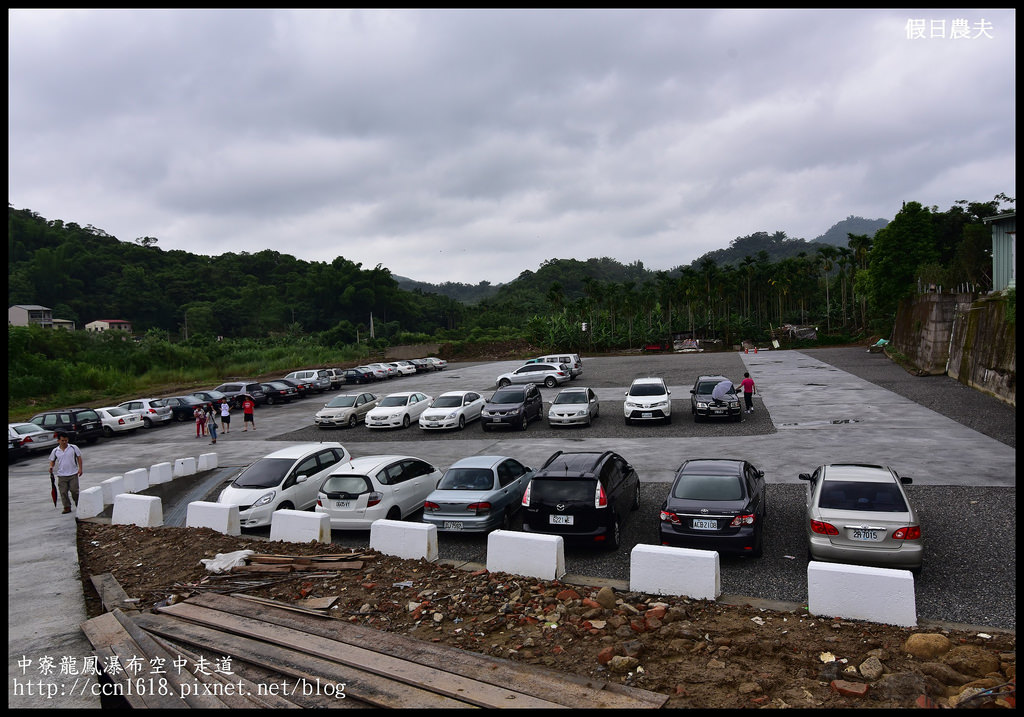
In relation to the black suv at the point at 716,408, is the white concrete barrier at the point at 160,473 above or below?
below

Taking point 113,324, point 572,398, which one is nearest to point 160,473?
point 572,398

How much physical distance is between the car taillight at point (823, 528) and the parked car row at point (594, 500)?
0.5 inches

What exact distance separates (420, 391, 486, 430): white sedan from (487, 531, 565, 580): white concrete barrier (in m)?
15.3

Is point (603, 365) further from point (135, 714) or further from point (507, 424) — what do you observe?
point (135, 714)

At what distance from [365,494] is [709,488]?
240 inches

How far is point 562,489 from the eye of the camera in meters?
9.95

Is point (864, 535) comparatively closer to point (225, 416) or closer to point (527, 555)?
point (527, 555)

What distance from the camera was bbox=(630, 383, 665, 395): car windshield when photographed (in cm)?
2333

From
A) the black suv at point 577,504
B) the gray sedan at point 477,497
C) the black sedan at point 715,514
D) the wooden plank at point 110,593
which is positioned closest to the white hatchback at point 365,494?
the gray sedan at point 477,497

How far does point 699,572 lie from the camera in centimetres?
759

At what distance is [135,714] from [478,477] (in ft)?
22.2

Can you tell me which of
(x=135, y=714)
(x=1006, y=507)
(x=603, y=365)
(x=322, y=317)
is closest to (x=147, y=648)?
(x=135, y=714)

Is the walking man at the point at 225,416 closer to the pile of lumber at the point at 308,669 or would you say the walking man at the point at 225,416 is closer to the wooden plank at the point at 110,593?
the wooden plank at the point at 110,593

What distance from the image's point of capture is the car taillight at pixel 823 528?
27.5 feet
